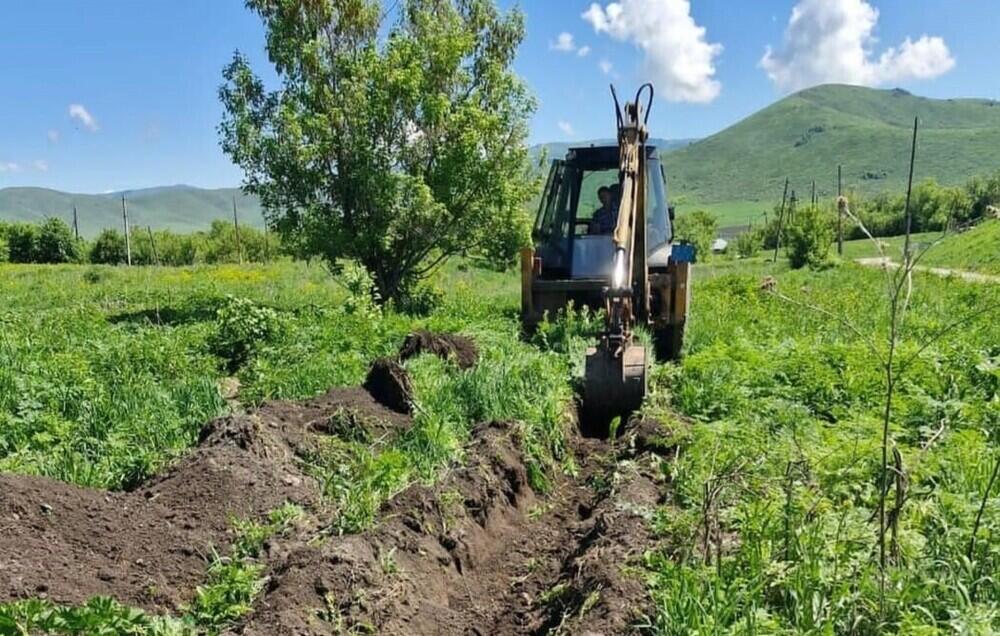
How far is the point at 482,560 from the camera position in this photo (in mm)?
4480

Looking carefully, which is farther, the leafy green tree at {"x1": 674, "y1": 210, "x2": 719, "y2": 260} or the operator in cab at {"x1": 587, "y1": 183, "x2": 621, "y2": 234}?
the leafy green tree at {"x1": 674, "y1": 210, "x2": 719, "y2": 260}

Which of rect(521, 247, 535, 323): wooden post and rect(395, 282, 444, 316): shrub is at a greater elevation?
rect(521, 247, 535, 323): wooden post

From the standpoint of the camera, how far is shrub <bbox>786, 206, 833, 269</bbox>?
31219 millimetres

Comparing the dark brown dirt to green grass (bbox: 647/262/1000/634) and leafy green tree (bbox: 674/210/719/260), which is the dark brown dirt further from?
leafy green tree (bbox: 674/210/719/260)

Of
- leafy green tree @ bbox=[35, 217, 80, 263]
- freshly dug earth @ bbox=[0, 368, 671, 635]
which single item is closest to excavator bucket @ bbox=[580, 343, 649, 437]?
freshly dug earth @ bbox=[0, 368, 671, 635]

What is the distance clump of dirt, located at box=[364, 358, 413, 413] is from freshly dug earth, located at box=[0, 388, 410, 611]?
1.01 m

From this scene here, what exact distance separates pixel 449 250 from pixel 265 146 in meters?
3.74

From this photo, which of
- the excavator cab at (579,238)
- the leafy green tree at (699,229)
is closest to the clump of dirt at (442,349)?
the excavator cab at (579,238)

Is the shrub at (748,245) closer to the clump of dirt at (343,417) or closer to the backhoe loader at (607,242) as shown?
the backhoe loader at (607,242)

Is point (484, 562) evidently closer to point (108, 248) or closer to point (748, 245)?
point (108, 248)

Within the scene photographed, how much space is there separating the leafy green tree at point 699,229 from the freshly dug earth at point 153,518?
42.8m

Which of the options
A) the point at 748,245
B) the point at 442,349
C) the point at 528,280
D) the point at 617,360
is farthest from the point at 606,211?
the point at 748,245

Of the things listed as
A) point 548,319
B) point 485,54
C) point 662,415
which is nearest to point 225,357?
point 548,319

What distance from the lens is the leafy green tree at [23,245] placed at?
47938 mm
